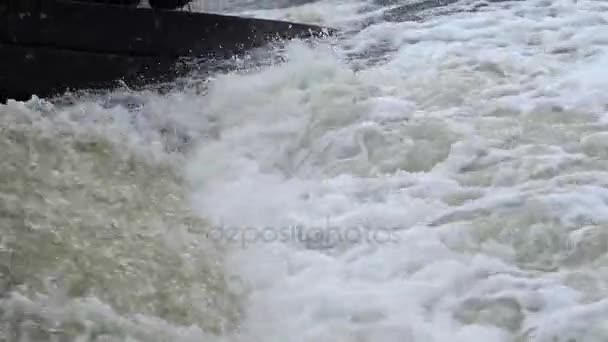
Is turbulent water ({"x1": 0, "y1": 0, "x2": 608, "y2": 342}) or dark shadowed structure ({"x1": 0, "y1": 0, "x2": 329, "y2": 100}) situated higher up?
dark shadowed structure ({"x1": 0, "y1": 0, "x2": 329, "y2": 100})

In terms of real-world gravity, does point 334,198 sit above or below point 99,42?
below

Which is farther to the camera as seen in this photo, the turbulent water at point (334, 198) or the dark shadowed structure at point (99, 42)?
the dark shadowed structure at point (99, 42)

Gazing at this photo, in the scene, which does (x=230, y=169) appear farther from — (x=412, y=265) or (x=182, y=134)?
(x=412, y=265)

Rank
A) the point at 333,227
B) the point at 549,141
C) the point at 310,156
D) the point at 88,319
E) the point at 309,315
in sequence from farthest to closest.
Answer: the point at 310,156 < the point at 549,141 < the point at 333,227 < the point at 309,315 < the point at 88,319

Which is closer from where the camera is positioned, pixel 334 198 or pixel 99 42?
pixel 334 198

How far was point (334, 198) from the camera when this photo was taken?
177 inches

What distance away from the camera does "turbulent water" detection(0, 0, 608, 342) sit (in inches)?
138

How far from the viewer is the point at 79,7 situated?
594 cm

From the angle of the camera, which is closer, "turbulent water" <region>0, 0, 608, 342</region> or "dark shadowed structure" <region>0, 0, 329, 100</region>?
"turbulent water" <region>0, 0, 608, 342</region>

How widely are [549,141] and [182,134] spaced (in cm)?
261

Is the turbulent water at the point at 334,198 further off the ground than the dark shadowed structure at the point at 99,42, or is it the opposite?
the dark shadowed structure at the point at 99,42

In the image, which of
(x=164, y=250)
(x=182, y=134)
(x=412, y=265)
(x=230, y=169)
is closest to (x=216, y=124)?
(x=182, y=134)

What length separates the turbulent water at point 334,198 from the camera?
138 inches

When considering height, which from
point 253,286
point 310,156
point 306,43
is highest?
point 306,43
